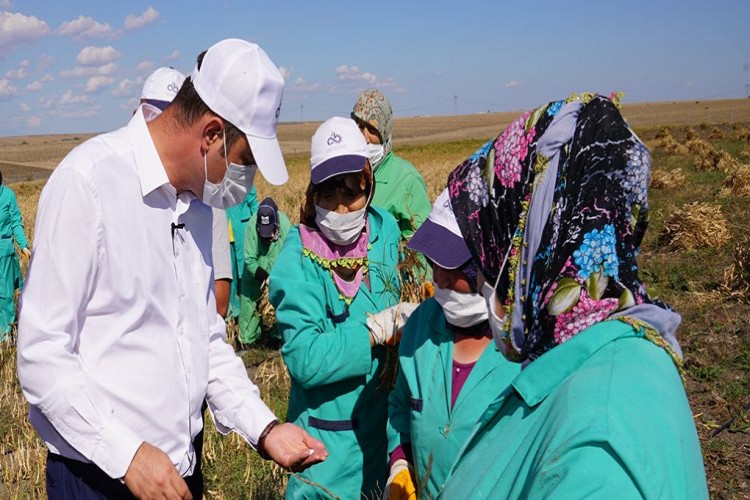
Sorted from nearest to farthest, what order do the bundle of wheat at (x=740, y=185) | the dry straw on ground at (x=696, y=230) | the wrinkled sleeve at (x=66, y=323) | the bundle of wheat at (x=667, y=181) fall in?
1. the wrinkled sleeve at (x=66, y=323)
2. the dry straw on ground at (x=696, y=230)
3. the bundle of wheat at (x=740, y=185)
4. the bundle of wheat at (x=667, y=181)

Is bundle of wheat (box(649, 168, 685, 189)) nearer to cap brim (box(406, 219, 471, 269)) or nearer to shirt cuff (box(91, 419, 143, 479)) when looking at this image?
cap brim (box(406, 219, 471, 269))

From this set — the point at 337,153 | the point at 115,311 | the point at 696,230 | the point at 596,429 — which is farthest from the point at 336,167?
the point at 696,230

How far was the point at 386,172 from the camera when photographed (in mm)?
4906

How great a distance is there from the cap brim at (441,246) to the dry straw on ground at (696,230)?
9086 mm

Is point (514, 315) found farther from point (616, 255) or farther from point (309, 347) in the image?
point (309, 347)

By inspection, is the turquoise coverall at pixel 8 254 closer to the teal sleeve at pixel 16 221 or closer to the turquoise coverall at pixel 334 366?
the teal sleeve at pixel 16 221

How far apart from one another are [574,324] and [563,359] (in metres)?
0.08

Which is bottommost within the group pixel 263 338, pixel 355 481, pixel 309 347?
pixel 263 338

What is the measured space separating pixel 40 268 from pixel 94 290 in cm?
17

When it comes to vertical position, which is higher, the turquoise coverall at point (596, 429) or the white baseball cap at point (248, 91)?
the white baseball cap at point (248, 91)

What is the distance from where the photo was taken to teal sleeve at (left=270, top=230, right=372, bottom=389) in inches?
113

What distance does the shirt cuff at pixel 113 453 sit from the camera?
199 cm

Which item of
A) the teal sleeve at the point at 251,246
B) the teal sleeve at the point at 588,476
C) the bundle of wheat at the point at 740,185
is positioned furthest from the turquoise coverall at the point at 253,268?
the bundle of wheat at the point at 740,185

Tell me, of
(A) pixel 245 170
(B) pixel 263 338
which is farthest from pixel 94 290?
(B) pixel 263 338
